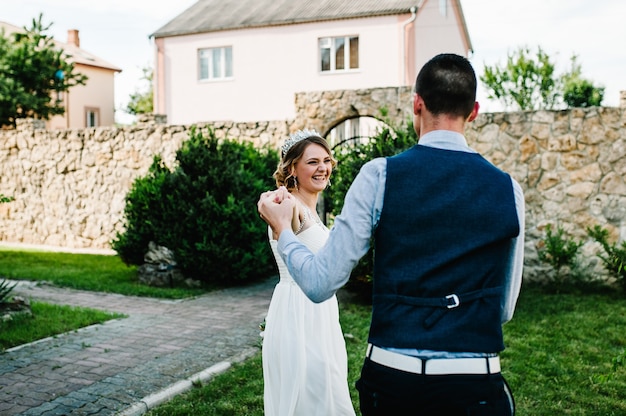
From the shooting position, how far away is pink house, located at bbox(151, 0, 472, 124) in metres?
25.3

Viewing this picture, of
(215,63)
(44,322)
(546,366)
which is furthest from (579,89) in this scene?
(44,322)

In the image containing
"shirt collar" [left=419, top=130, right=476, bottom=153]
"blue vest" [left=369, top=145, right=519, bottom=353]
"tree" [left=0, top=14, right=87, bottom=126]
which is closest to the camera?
"blue vest" [left=369, top=145, right=519, bottom=353]

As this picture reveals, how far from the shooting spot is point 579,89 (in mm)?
28062

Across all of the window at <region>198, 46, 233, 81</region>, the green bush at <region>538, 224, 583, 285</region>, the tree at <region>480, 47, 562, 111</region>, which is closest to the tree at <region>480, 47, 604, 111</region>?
the tree at <region>480, 47, 562, 111</region>

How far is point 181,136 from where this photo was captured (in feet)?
49.6

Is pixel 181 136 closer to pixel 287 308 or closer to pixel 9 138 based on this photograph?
pixel 9 138

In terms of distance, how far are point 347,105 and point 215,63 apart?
17740mm

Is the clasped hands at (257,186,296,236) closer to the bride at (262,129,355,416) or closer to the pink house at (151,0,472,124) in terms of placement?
the bride at (262,129,355,416)

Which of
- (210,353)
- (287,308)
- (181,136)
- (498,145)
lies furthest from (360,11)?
(287,308)

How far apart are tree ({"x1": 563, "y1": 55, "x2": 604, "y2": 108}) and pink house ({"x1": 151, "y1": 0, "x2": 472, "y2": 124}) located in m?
5.50

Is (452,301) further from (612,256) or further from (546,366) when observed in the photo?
(612,256)

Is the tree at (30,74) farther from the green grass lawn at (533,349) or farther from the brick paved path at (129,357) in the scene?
the brick paved path at (129,357)

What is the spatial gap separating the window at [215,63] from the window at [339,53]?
441 cm

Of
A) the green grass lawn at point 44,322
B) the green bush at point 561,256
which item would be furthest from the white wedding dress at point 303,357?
the green bush at point 561,256
